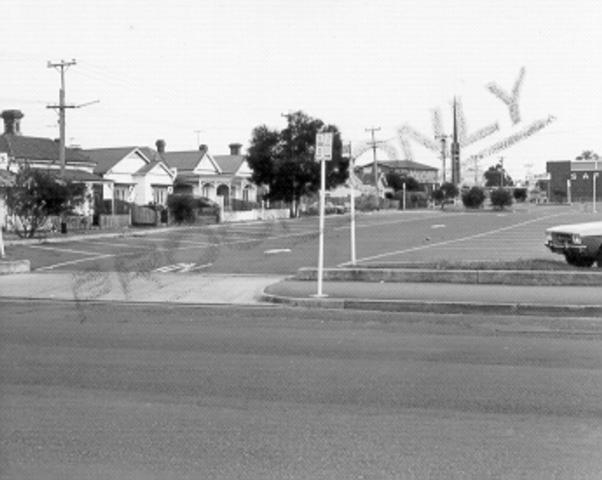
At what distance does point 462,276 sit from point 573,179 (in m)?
64.9

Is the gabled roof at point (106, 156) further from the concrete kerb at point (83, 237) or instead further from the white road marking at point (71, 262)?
the white road marking at point (71, 262)

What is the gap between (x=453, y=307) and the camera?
13.7 metres

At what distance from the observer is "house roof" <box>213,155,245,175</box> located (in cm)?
6975

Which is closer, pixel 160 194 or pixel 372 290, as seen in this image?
pixel 372 290

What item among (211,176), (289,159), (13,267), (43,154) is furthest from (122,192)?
(13,267)

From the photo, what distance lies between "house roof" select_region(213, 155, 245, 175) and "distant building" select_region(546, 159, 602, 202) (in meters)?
25.6

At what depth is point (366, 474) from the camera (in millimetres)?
5289

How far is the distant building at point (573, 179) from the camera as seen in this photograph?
71750 mm

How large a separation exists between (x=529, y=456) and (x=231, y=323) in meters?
7.20

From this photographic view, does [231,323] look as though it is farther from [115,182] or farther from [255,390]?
[115,182]

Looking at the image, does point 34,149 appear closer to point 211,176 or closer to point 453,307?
point 211,176

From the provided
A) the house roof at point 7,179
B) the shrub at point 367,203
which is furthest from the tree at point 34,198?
the shrub at point 367,203

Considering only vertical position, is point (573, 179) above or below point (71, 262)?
above

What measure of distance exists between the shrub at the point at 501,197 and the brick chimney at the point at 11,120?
37.4 meters
